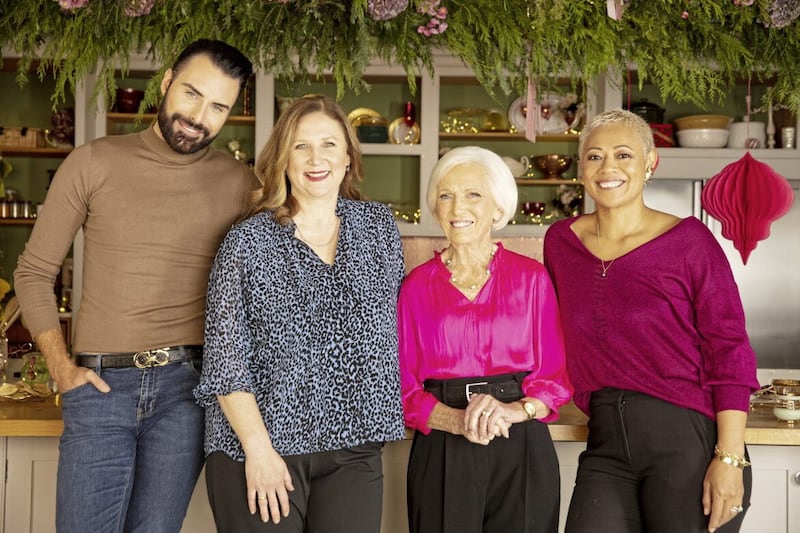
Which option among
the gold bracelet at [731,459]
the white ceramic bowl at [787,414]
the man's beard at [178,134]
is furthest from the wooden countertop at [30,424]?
the white ceramic bowl at [787,414]

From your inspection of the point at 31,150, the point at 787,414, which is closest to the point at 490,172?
the point at 787,414

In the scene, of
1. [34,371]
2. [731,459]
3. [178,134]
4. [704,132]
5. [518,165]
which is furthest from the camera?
[518,165]

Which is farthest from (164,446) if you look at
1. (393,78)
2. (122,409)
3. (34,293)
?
(393,78)

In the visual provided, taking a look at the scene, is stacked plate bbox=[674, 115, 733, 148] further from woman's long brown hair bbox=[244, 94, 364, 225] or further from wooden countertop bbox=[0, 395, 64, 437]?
wooden countertop bbox=[0, 395, 64, 437]

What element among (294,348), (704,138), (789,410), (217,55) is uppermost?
(704,138)

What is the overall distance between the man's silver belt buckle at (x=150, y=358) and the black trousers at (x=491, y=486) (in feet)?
2.14

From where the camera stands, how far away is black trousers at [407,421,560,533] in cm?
182

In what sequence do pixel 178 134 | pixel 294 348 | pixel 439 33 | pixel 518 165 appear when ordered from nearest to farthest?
pixel 294 348, pixel 178 134, pixel 439 33, pixel 518 165

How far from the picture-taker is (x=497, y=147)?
5.68 meters

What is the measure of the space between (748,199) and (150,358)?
68.8 inches

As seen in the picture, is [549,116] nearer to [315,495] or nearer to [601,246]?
[601,246]

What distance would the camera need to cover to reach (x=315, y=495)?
1707mm

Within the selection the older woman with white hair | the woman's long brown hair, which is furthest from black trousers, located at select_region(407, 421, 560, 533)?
the woman's long brown hair

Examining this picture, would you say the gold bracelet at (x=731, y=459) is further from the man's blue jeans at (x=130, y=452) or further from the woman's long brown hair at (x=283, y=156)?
the man's blue jeans at (x=130, y=452)
